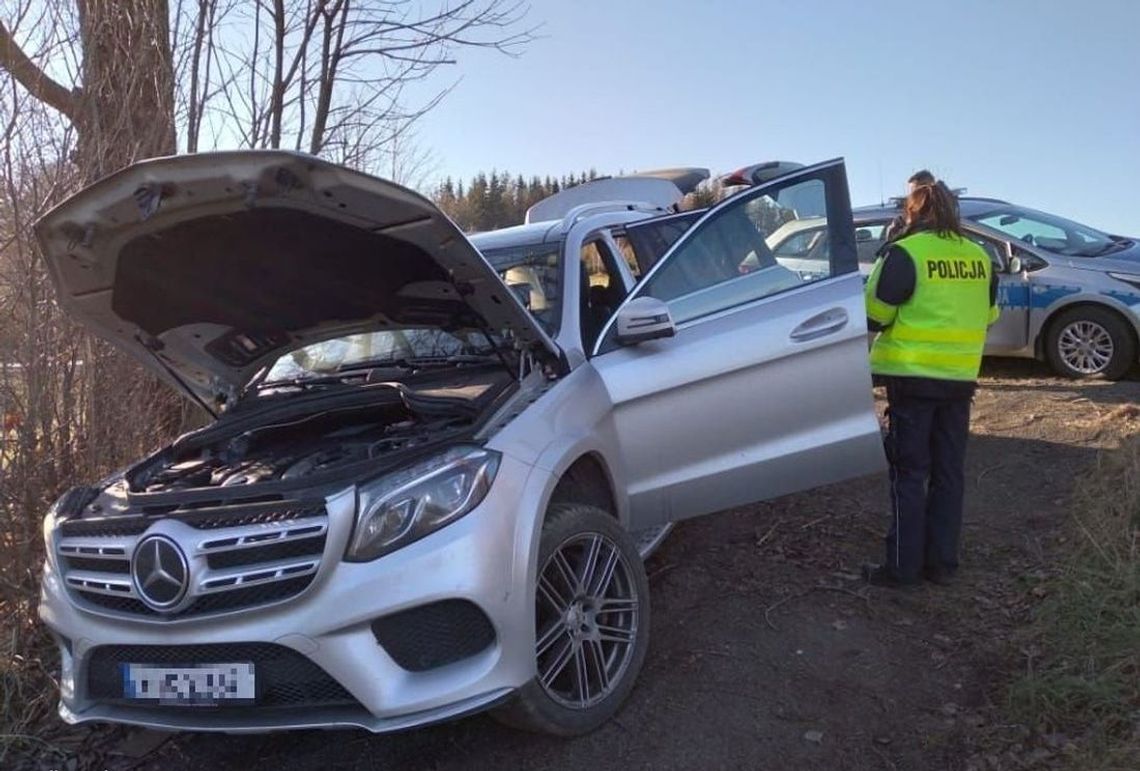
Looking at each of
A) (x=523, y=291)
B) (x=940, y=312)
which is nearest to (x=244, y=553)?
(x=523, y=291)

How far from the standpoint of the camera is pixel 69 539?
3047 mm

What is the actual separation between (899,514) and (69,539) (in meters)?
3.44

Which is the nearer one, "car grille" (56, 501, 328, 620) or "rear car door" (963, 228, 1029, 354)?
"car grille" (56, 501, 328, 620)

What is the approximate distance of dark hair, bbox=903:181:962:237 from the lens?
14.1ft

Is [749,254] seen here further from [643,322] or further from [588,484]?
[588,484]

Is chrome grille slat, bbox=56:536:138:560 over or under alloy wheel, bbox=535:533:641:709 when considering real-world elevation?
over

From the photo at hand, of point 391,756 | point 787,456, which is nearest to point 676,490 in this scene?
point 787,456

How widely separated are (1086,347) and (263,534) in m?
7.82

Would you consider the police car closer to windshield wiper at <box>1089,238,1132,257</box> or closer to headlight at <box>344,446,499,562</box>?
windshield wiper at <box>1089,238,1132,257</box>

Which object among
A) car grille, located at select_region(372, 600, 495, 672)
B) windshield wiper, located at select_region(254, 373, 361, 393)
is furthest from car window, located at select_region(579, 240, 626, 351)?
car grille, located at select_region(372, 600, 495, 672)

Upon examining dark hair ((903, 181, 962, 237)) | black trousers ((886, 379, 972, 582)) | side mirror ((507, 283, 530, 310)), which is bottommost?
black trousers ((886, 379, 972, 582))

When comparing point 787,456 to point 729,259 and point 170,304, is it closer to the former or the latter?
point 729,259

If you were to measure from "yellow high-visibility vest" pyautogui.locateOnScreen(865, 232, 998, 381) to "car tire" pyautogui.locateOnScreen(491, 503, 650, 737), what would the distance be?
1744 mm

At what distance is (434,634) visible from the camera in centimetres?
275
